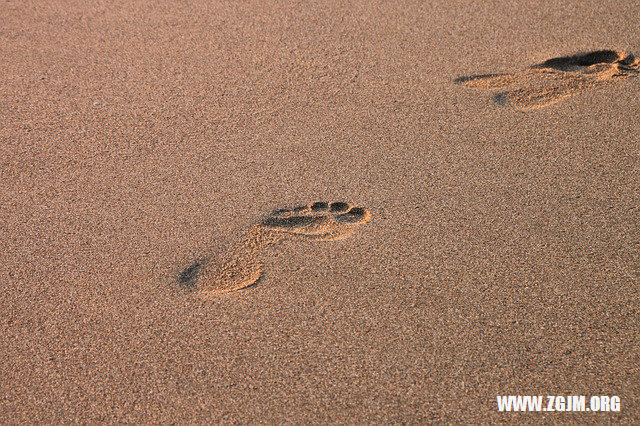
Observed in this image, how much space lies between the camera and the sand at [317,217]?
1.99 m

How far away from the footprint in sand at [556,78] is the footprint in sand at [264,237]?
124 cm

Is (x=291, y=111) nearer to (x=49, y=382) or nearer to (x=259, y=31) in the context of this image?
(x=259, y=31)

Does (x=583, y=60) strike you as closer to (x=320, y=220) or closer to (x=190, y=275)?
(x=320, y=220)

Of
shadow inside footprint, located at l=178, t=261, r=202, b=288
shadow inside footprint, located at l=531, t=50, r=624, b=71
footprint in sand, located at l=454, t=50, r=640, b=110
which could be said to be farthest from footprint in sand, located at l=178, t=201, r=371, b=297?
shadow inside footprint, located at l=531, t=50, r=624, b=71

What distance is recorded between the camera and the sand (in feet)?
6.54

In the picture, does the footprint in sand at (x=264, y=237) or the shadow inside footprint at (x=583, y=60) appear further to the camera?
the shadow inside footprint at (x=583, y=60)

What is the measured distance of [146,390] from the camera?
6.43 ft

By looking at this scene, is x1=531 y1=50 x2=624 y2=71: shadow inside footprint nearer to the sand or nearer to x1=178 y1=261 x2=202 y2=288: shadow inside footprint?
the sand

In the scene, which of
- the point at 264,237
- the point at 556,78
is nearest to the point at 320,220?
the point at 264,237

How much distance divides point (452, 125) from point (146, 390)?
1928 millimetres

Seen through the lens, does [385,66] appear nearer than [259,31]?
Yes

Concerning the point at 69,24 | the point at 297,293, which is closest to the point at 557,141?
the point at 297,293

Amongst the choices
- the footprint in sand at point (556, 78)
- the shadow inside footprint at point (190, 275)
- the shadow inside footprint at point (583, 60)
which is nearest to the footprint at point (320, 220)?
the shadow inside footprint at point (190, 275)

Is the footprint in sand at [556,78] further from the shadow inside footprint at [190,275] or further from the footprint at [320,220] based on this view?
the shadow inside footprint at [190,275]
